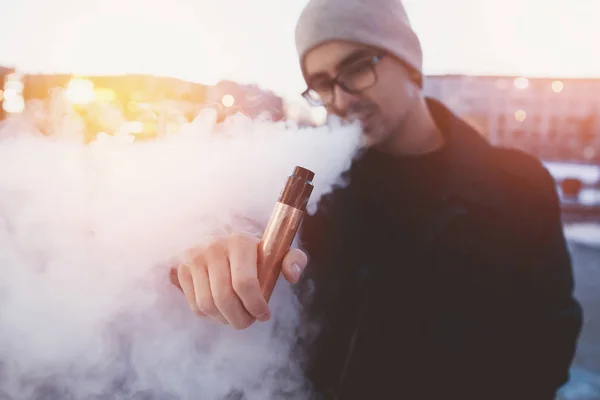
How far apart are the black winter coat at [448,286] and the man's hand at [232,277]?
45 centimetres

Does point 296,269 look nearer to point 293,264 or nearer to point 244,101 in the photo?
point 293,264

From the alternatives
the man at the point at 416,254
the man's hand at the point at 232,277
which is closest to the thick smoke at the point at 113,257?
the man's hand at the point at 232,277

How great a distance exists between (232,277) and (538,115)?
11.6 feet

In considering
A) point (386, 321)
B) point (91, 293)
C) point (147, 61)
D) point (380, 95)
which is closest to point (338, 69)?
point (380, 95)

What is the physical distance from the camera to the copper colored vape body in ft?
1.39

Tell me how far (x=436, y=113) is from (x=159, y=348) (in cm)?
113

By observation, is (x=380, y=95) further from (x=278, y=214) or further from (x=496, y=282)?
(x=278, y=214)

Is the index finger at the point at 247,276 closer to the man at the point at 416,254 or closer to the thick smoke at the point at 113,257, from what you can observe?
the thick smoke at the point at 113,257

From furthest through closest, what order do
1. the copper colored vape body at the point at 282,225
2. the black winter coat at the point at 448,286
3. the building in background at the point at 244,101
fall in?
1. the black winter coat at the point at 448,286
2. the building in background at the point at 244,101
3. the copper colored vape body at the point at 282,225

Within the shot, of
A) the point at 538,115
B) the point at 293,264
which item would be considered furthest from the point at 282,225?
the point at 538,115

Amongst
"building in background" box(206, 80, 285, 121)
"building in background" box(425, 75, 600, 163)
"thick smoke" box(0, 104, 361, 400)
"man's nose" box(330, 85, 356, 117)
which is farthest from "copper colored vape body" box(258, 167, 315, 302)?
"building in background" box(425, 75, 600, 163)

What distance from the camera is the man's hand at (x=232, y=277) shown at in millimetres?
432

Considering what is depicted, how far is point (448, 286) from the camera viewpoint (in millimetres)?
1043

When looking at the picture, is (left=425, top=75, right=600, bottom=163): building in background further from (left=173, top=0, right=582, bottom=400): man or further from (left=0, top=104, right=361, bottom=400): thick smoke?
(left=0, top=104, right=361, bottom=400): thick smoke
